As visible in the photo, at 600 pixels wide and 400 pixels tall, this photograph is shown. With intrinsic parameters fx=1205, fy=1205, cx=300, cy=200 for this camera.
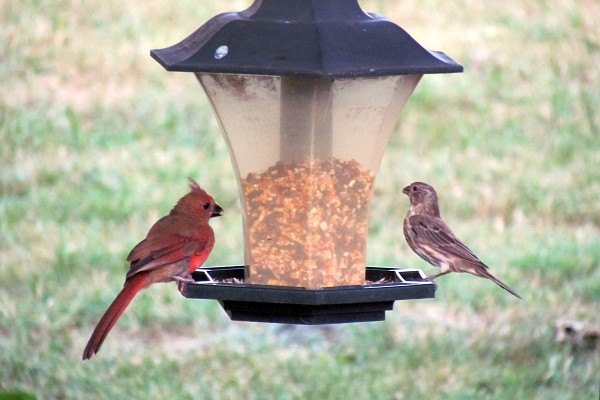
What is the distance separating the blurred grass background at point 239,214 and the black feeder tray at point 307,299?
677 millimetres

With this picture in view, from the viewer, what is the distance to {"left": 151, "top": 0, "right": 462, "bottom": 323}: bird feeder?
295cm

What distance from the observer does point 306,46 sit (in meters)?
2.92

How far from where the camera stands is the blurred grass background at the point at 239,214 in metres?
5.86

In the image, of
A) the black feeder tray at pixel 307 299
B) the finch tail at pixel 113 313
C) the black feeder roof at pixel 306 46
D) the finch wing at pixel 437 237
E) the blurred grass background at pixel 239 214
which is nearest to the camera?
the black feeder roof at pixel 306 46

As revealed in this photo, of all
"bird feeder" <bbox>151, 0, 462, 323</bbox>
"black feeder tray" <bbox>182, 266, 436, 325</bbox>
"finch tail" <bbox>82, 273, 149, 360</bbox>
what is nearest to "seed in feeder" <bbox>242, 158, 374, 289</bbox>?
"bird feeder" <bbox>151, 0, 462, 323</bbox>

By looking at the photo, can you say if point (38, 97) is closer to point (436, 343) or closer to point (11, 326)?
point (11, 326)

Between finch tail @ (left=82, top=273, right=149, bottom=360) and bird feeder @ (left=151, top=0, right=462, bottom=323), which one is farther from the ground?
bird feeder @ (left=151, top=0, right=462, bottom=323)

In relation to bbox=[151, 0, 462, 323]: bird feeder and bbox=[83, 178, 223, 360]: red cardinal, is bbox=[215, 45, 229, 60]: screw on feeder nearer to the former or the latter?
bbox=[151, 0, 462, 323]: bird feeder

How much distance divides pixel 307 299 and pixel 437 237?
0.95m

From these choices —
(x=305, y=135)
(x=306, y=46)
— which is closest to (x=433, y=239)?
(x=305, y=135)

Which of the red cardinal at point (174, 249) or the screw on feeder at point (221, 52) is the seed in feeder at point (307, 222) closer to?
the red cardinal at point (174, 249)

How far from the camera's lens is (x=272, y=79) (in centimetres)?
318

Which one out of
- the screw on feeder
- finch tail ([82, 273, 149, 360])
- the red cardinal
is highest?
the screw on feeder

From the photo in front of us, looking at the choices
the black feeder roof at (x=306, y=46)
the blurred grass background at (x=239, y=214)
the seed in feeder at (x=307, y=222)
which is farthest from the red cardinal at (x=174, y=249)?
the black feeder roof at (x=306, y=46)
